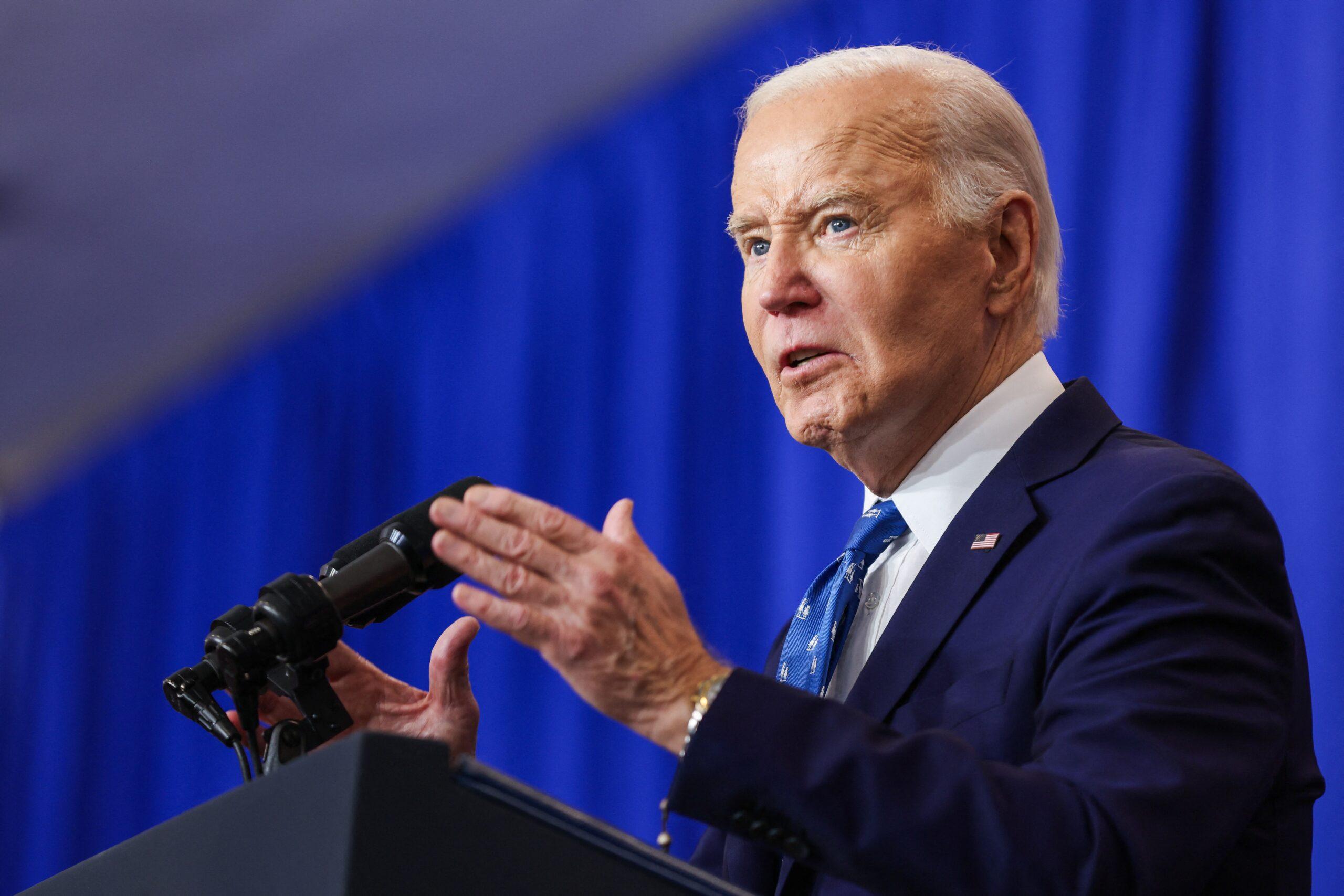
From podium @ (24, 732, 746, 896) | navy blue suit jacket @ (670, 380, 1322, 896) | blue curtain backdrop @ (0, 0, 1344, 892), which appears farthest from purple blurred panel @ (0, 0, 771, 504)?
podium @ (24, 732, 746, 896)

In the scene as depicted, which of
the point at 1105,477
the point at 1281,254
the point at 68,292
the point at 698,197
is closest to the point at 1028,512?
the point at 1105,477

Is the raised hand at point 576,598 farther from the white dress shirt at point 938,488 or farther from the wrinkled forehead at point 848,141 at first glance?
the wrinkled forehead at point 848,141

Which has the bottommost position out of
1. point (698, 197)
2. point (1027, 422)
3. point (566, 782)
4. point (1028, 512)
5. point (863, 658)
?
point (566, 782)

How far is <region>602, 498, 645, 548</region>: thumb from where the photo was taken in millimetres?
1107

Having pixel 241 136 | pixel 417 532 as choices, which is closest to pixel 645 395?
pixel 241 136

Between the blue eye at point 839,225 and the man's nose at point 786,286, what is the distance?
0.06 metres

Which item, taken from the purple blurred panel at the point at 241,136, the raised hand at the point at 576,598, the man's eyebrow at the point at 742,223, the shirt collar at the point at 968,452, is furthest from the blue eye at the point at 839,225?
the purple blurred panel at the point at 241,136

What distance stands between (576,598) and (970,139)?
104cm

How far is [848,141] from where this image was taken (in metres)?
1.78

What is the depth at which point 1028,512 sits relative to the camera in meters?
1.49

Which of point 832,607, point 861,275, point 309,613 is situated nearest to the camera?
point 309,613

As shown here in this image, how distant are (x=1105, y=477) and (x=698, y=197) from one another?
2.31 meters

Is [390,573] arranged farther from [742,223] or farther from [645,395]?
[645,395]

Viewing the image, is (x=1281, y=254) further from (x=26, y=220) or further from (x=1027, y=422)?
(x=26, y=220)
